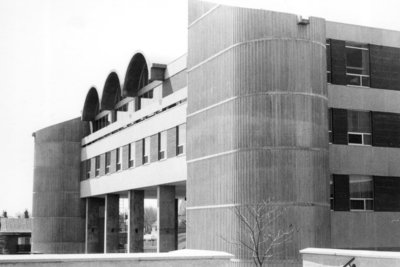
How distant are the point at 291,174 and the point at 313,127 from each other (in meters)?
2.37

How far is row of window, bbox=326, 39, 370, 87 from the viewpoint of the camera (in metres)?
29.2

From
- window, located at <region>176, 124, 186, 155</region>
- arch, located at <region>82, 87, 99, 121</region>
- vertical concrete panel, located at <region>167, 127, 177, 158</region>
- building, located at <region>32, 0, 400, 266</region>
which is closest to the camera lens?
building, located at <region>32, 0, 400, 266</region>

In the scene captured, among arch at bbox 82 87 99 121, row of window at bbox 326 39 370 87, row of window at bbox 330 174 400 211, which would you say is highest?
arch at bbox 82 87 99 121

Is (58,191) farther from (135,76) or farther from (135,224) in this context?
(135,76)

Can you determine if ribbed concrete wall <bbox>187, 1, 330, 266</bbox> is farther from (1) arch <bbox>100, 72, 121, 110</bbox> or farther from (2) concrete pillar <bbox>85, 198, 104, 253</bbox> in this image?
(2) concrete pillar <bbox>85, 198, 104, 253</bbox>

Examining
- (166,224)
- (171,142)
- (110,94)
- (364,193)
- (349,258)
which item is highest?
(110,94)

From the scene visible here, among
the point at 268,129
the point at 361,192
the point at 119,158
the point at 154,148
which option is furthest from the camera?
the point at 119,158

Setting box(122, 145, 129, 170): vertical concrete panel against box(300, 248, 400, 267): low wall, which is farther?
box(122, 145, 129, 170): vertical concrete panel

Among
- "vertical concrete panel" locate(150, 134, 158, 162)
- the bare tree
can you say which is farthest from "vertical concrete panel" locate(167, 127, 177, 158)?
the bare tree

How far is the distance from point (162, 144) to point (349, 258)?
1796cm

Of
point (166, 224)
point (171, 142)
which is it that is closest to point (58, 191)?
point (166, 224)

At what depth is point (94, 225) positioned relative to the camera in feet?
168

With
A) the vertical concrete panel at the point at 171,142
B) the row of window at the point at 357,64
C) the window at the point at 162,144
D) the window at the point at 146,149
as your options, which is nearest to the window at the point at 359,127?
the row of window at the point at 357,64

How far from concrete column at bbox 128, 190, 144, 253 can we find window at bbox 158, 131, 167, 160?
6.22 m
